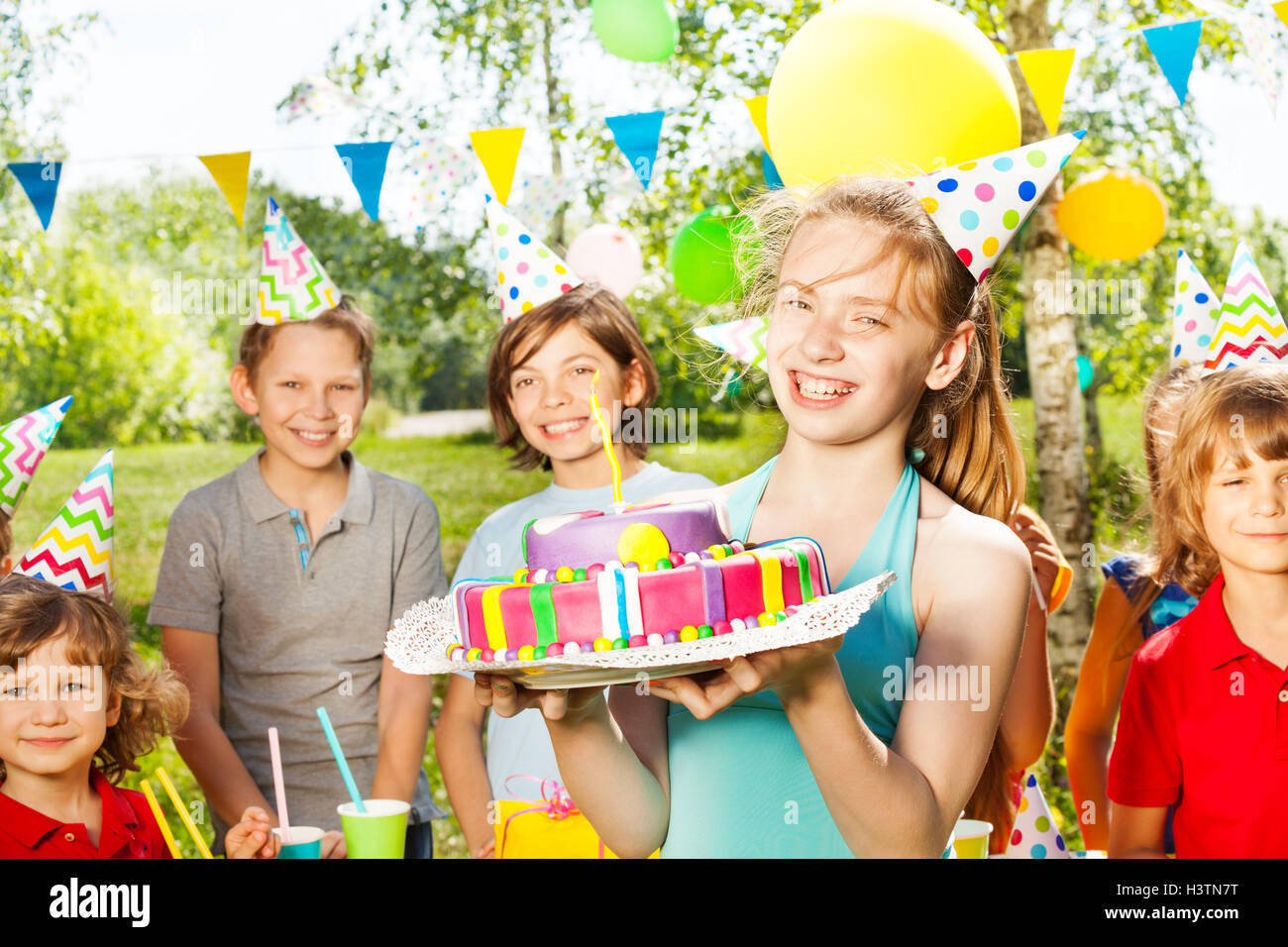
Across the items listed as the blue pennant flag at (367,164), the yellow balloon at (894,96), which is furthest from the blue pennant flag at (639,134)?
the yellow balloon at (894,96)

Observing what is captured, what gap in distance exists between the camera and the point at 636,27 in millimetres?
4527

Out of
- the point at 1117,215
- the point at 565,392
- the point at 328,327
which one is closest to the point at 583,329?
the point at 565,392

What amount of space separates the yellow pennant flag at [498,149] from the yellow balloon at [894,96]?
4.03ft

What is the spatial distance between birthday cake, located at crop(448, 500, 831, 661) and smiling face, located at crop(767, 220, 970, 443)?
0.33 meters

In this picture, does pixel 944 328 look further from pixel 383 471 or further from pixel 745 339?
pixel 383 471

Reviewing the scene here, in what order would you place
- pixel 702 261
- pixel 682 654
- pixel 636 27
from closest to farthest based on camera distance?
pixel 682 654 → pixel 702 261 → pixel 636 27

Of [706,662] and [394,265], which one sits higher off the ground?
[394,265]

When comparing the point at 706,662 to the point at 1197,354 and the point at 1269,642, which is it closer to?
the point at 1269,642

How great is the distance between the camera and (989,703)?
5.34ft

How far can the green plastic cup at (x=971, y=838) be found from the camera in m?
2.30

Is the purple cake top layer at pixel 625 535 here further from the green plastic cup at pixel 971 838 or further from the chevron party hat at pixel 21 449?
the chevron party hat at pixel 21 449

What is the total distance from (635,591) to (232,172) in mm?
2896

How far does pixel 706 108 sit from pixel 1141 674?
454 cm

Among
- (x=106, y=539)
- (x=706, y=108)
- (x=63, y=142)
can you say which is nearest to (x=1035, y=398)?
(x=706, y=108)
